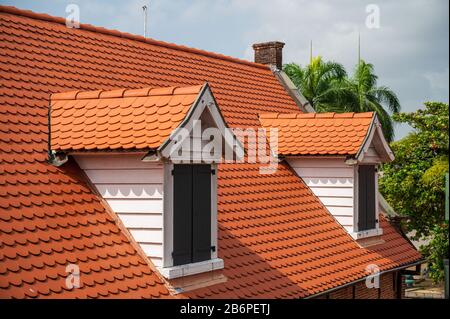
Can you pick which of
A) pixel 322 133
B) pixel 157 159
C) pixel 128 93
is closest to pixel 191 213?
pixel 157 159

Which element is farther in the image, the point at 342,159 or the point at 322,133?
the point at 322,133

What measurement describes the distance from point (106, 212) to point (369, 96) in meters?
36.7

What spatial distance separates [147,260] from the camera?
8055 millimetres

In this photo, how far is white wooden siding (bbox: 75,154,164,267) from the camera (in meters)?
8.00

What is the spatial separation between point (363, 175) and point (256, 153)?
2247 mm

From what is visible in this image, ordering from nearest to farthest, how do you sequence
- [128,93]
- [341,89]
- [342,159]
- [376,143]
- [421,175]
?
[128,93] < [342,159] < [376,143] < [421,175] < [341,89]

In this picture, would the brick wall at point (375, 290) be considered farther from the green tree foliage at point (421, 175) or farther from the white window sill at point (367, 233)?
the green tree foliage at point (421, 175)

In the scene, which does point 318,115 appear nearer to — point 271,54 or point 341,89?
point 271,54

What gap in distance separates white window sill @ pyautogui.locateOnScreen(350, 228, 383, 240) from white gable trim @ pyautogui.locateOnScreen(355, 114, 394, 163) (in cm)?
145

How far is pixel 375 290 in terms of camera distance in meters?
13.4

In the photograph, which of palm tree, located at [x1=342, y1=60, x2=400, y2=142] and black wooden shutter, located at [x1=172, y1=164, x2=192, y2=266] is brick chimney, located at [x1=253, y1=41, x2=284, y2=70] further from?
palm tree, located at [x1=342, y1=60, x2=400, y2=142]

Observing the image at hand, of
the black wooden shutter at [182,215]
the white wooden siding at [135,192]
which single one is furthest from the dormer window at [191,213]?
the white wooden siding at [135,192]
